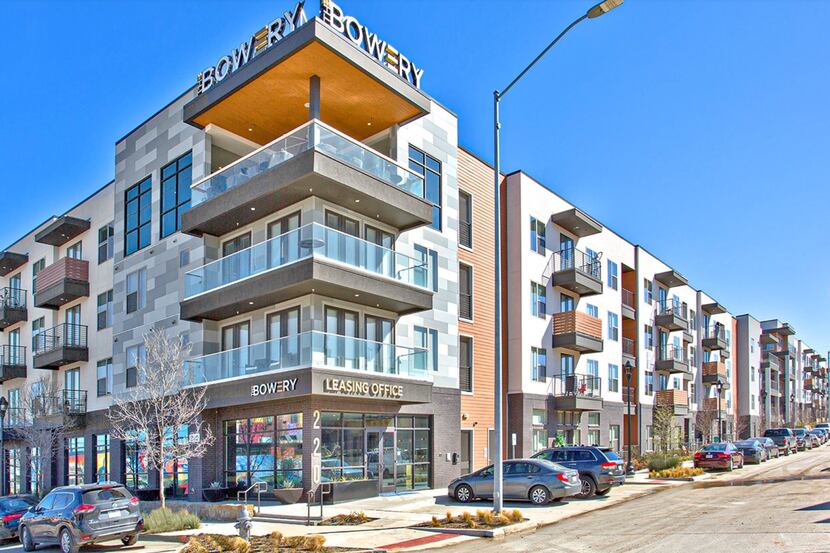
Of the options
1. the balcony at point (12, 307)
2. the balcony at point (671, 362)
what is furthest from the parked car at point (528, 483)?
the balcony at point (671, 362)

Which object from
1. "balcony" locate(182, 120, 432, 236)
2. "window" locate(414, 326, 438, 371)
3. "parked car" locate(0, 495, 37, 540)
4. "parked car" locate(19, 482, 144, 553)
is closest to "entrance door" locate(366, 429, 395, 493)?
"window" locate(414, 326, 438, 371)

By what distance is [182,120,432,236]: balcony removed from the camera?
24.9 m

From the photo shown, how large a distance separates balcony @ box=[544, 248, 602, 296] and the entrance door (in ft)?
54.1

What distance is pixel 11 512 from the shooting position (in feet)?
83.0

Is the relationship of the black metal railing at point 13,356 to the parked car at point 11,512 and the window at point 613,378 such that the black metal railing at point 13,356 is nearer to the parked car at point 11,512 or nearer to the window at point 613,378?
the parked car at point 11,512

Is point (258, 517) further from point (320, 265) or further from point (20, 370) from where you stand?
point (20, 370)

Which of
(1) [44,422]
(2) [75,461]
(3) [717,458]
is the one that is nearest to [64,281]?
(1) [44,422]

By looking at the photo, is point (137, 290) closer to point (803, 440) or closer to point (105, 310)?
point (105, 310)

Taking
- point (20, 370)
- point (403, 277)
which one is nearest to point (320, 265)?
point (403, 277)

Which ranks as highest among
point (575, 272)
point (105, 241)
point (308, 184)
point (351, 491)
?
point (308, 184)

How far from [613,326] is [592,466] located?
2503 cm

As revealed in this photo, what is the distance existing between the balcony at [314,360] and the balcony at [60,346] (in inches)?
476

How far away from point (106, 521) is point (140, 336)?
15720 mm

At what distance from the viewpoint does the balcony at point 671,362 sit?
57.7m
